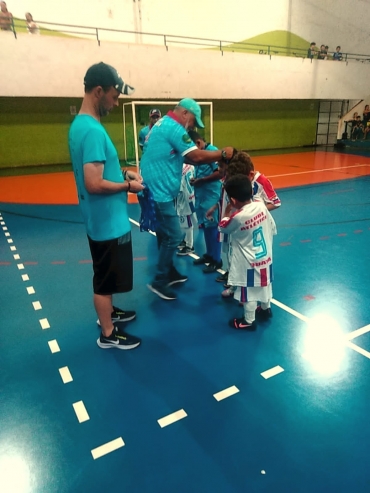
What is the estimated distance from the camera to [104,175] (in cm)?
235

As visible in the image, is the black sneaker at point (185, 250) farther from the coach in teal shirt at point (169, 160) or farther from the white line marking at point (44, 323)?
the white line marking at point (44, 323)

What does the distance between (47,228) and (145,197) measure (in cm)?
357

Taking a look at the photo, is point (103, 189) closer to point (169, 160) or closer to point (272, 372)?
point (169, 160)

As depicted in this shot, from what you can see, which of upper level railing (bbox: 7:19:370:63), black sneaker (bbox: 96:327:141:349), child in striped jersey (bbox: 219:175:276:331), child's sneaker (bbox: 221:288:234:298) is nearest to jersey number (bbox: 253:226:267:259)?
child in striped jersey (bbox: 219:175:276:331)

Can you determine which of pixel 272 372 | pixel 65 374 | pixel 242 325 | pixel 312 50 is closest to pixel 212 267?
pixel 242 325

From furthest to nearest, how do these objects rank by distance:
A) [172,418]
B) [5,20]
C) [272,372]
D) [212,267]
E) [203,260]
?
[5,20], [203,260], [212,267], [272,372], [172,418]

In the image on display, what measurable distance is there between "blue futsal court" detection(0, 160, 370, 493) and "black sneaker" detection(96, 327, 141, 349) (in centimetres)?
7

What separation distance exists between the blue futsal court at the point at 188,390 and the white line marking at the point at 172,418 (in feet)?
0.03

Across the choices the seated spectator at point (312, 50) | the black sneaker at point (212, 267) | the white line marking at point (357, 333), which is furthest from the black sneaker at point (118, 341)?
→ the seated spectator at point (312, 50)

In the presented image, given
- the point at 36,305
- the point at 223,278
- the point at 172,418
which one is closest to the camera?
the point at 172,418

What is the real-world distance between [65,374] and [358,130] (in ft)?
64.7

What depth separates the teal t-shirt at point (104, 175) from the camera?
2.21 m

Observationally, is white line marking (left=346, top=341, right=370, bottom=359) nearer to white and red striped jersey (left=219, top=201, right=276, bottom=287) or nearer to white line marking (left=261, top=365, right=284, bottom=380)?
white line marking (left=261, top=365, right=284, bottom=380)

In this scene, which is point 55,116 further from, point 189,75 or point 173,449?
point 173,449
